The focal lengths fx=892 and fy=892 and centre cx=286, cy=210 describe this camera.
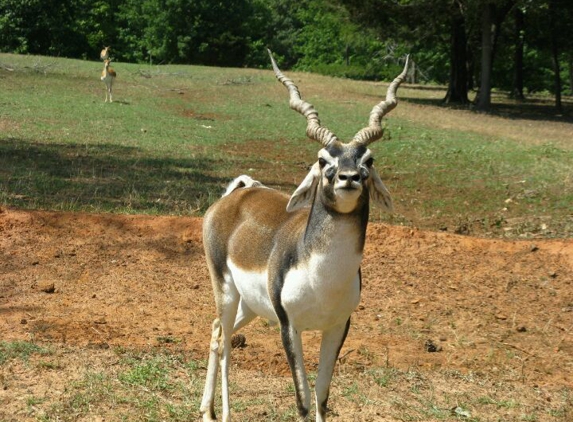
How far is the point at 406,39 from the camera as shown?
32969 millimetres

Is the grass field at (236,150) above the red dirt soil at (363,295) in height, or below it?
above

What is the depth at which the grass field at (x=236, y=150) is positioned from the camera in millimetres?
12398

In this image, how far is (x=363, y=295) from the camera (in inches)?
362

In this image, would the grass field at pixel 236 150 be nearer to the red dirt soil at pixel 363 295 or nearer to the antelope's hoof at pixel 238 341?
the red dirt soil at pixel 363 295

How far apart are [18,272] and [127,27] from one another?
54194mm

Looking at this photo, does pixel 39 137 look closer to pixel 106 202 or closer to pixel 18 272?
pixel 106 202

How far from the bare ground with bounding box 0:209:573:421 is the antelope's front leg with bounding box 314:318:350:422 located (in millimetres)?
739

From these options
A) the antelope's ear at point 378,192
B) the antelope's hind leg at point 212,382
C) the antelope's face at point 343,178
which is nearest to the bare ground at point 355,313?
the antelope's hind leg at point 212,382

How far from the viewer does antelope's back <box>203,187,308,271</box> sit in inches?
219

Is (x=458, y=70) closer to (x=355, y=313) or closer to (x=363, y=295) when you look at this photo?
(x=363, y=295)

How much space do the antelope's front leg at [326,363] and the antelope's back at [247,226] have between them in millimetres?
595

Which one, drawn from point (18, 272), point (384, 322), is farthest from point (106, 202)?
point (384, 322)

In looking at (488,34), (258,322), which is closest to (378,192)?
(258,322)

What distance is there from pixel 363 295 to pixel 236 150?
9665 mm
